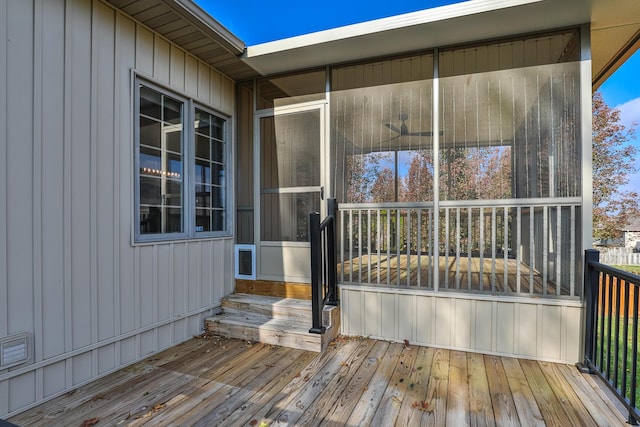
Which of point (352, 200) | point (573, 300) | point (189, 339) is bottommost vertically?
point (189, 339)

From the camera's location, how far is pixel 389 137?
10.2 ft

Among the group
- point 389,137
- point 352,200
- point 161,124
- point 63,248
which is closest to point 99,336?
point 63,248

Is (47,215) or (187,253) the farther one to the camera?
(187,253)

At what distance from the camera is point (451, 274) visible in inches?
116

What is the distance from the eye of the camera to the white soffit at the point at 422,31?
241 centimetres

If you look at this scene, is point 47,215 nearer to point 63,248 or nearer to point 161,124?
point 63,248

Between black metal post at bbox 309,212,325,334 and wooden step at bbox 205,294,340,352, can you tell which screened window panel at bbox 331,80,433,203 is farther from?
wooden step at bbox 205,294,340,352

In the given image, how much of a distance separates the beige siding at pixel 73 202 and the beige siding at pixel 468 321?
188cm

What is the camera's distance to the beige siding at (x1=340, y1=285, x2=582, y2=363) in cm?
263

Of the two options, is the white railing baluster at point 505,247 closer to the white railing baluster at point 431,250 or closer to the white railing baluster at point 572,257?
the white railing baluster at point 572,257

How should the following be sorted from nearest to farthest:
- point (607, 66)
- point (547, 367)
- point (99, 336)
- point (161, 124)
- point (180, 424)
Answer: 1. point (180, 424)
2. point (99, 336)
3. point (547, 367)
4. point (161, 124)
5. point (607, 66)

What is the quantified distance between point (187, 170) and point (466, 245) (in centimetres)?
280

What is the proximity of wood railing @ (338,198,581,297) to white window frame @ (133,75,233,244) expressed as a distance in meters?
1.42

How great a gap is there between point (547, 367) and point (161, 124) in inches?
155
